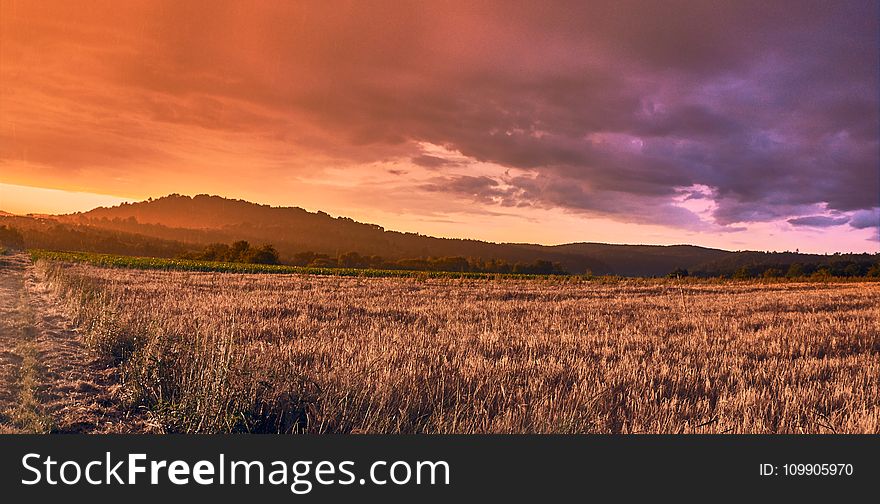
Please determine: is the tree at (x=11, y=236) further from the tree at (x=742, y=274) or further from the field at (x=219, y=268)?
the tree at (x=742, y=274)

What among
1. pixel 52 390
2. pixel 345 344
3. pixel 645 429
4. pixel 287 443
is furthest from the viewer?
pixel 345 344

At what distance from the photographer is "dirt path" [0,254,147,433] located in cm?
632

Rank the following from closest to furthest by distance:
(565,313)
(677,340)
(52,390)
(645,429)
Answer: (645,429) < (52,390) < (677,340) < (565,313)

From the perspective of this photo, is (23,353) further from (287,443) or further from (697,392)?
(697,392)

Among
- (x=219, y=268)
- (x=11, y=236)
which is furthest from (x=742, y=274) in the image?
(x=11, y=236)

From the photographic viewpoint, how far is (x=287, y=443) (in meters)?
4.57

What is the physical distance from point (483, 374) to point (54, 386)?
19.0 ft

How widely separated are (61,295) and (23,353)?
1250 centimetres

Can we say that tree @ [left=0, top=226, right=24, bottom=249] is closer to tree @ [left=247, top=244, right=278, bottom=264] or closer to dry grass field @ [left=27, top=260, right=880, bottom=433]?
tree @ [left=247, top=244, right=278, bottom=264]

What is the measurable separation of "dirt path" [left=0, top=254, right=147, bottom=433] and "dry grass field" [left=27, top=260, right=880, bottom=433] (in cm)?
32

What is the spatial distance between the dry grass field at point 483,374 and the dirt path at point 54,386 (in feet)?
1.04

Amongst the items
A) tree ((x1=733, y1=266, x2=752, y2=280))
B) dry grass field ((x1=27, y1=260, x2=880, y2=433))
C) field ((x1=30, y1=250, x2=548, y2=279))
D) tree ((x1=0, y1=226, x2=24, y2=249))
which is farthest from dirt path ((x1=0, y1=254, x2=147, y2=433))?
tree ((x1=0, y1=226, x2=24, y2=249))

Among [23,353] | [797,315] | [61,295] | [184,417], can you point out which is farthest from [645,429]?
[61,295]

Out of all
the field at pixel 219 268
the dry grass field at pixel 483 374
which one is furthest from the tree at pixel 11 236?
the dry grass field at pixel 483 374
